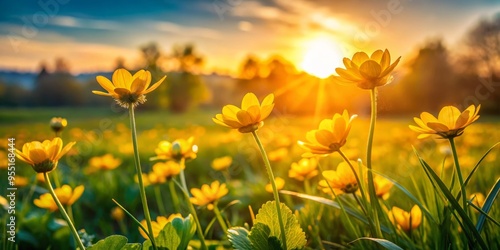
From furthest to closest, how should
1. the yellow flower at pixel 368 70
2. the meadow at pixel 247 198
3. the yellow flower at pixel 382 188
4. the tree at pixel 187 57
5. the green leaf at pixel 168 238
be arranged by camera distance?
the tree at pixel 187 57, the yellow flower at pixel 382 188, the meadow at pixel 247 198, the green leaf at pixel 168 238, the yellow flower at pixel 368 70

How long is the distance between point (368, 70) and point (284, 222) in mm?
390

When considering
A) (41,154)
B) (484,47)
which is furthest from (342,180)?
(484,47)

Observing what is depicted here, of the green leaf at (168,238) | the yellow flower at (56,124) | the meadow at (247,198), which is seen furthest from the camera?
the yellow flower at (56,124)

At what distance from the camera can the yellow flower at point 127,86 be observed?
90 cm

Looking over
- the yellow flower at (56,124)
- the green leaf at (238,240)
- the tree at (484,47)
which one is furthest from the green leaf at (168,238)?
the tree at (484,47)

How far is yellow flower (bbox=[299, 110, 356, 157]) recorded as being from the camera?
92cm

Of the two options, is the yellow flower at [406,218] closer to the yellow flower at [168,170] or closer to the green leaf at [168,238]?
the green leaf at [168,238]

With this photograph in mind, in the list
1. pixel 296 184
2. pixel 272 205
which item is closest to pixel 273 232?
pixel 272 205

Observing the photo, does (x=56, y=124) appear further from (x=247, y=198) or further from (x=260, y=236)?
(x=247, y=198)

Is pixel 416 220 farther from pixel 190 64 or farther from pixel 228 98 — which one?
pixel 228 98

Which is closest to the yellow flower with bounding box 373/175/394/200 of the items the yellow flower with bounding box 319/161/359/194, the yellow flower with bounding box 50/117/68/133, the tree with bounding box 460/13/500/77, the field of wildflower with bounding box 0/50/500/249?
the field of wildflower with bounding box 0/50/500/249

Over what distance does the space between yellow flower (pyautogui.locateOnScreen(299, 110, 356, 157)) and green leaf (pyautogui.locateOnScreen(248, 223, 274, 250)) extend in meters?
0.19

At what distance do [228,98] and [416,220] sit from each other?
32.4m

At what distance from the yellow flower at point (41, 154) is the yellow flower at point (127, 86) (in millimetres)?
139
